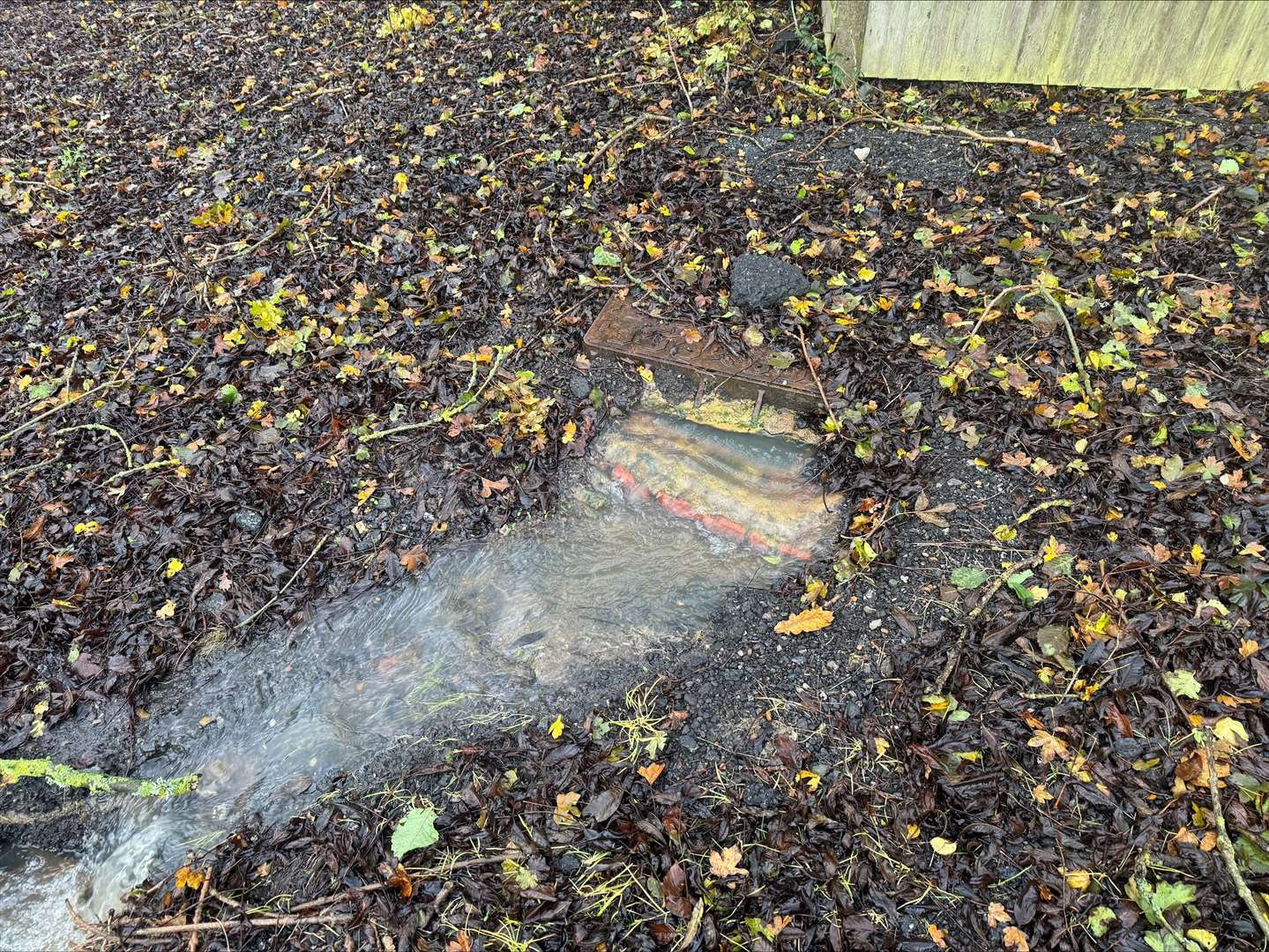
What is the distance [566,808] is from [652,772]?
276 mm

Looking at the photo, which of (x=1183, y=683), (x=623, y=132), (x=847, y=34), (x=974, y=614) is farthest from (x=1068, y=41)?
(x=1183, y=683)

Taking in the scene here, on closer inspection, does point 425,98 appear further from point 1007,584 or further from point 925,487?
point 1007,584

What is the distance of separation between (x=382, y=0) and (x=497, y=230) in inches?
146

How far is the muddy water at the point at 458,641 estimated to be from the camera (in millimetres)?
2379

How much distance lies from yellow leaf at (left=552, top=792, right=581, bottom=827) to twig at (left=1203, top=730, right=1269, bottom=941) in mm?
1714

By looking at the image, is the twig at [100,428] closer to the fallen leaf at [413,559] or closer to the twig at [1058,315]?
the fallen leaf at [413,559]

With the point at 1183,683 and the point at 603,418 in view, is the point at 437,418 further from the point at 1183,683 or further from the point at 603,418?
the point at 1183,683

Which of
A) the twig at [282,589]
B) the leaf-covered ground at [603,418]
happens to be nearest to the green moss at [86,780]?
the leaf-covered ground at [603,418]

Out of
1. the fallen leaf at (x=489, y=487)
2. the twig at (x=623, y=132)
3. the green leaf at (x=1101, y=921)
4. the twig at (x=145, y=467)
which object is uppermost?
the twig at (x=623, y=132)

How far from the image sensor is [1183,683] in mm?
2184

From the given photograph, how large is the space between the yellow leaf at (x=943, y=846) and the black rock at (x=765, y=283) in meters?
2.27

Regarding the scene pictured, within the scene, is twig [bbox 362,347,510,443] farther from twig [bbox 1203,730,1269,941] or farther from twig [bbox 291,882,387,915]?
twig [bbox 1203,730,1269,941]

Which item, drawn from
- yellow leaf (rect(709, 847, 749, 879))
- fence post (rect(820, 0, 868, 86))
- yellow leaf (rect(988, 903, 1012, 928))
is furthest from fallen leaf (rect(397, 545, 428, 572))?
fence post (rect(820, 0, 868, 86))

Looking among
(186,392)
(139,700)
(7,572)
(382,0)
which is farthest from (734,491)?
(382,0)
